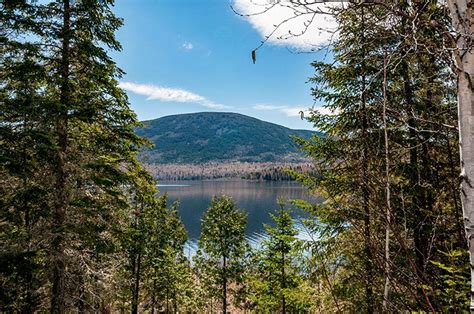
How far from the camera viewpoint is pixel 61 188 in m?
7.48

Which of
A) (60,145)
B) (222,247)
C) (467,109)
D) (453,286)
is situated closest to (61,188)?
(60,145)

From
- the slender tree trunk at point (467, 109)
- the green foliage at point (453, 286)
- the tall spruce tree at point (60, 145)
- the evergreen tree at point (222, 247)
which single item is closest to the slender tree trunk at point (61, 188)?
the tall spruce tree at point (60, 145)

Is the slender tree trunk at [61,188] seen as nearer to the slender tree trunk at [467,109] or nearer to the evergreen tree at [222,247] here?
the slender tree trunk at [467,109]

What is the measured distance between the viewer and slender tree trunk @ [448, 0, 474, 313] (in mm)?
1476

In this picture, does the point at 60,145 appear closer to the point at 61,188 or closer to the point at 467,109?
the point at 61,188

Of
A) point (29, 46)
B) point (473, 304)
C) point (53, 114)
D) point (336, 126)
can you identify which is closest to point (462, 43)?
point (473, 304)

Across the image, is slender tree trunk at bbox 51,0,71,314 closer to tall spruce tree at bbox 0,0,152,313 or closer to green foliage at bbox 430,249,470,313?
tall spruce tree at bbox 0,0,152,313

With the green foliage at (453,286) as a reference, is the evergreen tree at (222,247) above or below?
below

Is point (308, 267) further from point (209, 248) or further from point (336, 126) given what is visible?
point (209, 248)

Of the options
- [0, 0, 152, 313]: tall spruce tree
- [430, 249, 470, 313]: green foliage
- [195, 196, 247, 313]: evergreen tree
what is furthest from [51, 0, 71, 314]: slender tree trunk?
[195, 196, 247, 313]: evergreen tree

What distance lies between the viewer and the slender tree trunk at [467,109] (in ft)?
4.84

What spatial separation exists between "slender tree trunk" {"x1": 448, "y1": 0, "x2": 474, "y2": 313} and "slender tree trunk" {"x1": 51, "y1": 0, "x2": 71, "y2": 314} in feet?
24.6

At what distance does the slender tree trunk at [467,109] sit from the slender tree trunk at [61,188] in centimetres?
749

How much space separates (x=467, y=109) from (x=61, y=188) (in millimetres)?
8148
